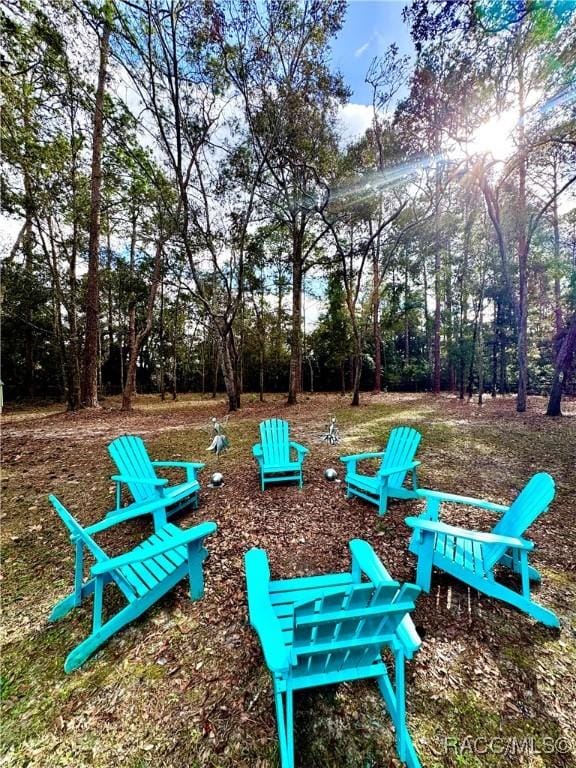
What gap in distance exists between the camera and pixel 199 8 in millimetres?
6605

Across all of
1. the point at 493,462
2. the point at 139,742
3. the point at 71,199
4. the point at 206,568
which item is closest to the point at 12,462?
the point at 206,568

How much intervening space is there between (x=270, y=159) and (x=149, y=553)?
1076 cm

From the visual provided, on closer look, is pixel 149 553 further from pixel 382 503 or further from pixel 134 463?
pixel 382 503

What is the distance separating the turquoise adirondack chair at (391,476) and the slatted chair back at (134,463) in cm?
237

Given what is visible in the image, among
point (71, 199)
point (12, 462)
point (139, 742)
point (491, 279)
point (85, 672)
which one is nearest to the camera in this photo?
point (139, 742)

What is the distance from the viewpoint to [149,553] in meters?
1.95

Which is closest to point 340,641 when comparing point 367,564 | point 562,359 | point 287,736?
point 287,736

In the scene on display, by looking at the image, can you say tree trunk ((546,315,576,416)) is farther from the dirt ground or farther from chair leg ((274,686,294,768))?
chair leg ((274,686,294,768))

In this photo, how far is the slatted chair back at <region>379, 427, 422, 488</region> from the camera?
148 inches

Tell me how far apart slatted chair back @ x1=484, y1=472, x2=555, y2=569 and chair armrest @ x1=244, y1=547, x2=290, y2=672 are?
1665mm

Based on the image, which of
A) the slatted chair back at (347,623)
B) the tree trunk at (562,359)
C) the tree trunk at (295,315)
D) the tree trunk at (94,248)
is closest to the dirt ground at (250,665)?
the slatted chair back at (347,623)

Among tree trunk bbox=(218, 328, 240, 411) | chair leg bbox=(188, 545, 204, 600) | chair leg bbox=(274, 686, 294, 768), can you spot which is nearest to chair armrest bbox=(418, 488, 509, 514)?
chair leg bbox=(274, 686, 294, 768)

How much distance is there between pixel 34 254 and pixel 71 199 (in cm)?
402

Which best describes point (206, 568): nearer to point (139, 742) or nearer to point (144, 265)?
point (139, 742)
